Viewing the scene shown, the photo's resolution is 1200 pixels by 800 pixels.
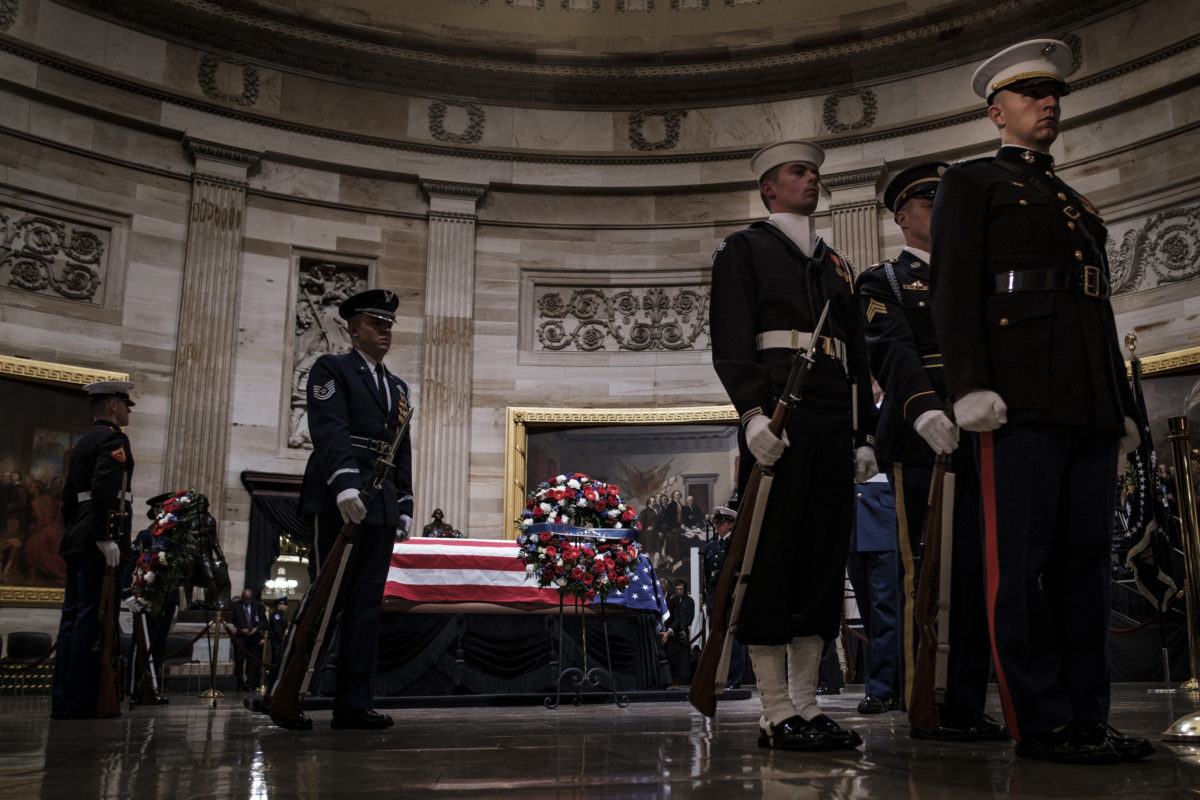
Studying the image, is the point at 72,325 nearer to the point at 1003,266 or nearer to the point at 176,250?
the point at 176,250

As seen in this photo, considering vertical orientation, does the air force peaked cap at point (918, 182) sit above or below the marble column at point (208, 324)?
below

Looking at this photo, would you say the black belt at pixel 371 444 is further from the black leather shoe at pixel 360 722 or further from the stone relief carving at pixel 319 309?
the stone relief carving at pixel 319 309

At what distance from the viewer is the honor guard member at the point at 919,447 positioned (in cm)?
358

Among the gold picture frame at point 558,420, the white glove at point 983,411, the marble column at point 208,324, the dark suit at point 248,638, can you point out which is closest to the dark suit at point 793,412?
the white glove at point 983,411

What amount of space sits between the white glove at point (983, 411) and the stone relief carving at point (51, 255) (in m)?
12.1

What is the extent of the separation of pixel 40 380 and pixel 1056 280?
38.3 feet

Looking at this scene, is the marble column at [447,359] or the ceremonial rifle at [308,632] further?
the marble column at [447,359]

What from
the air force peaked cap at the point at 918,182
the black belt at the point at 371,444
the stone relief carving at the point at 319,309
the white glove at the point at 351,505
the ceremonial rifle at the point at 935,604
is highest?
the stone relief carving at the point at 319,309

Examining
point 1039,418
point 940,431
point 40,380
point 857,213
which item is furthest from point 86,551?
point 857,213

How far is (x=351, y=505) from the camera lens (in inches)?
179

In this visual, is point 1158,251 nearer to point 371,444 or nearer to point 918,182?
point 918,182

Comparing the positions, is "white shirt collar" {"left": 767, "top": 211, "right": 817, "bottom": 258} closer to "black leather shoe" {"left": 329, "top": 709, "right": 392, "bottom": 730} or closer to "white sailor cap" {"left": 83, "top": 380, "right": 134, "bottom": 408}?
"black leather shoe" {"left": 329, "top": 709, "right": 392, "bottom": 730}

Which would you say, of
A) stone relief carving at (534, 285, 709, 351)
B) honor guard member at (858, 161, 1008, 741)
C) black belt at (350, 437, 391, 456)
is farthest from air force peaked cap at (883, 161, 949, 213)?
stone relief carving at (534, 285, 709, 351)

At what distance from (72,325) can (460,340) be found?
4697 millimetres
